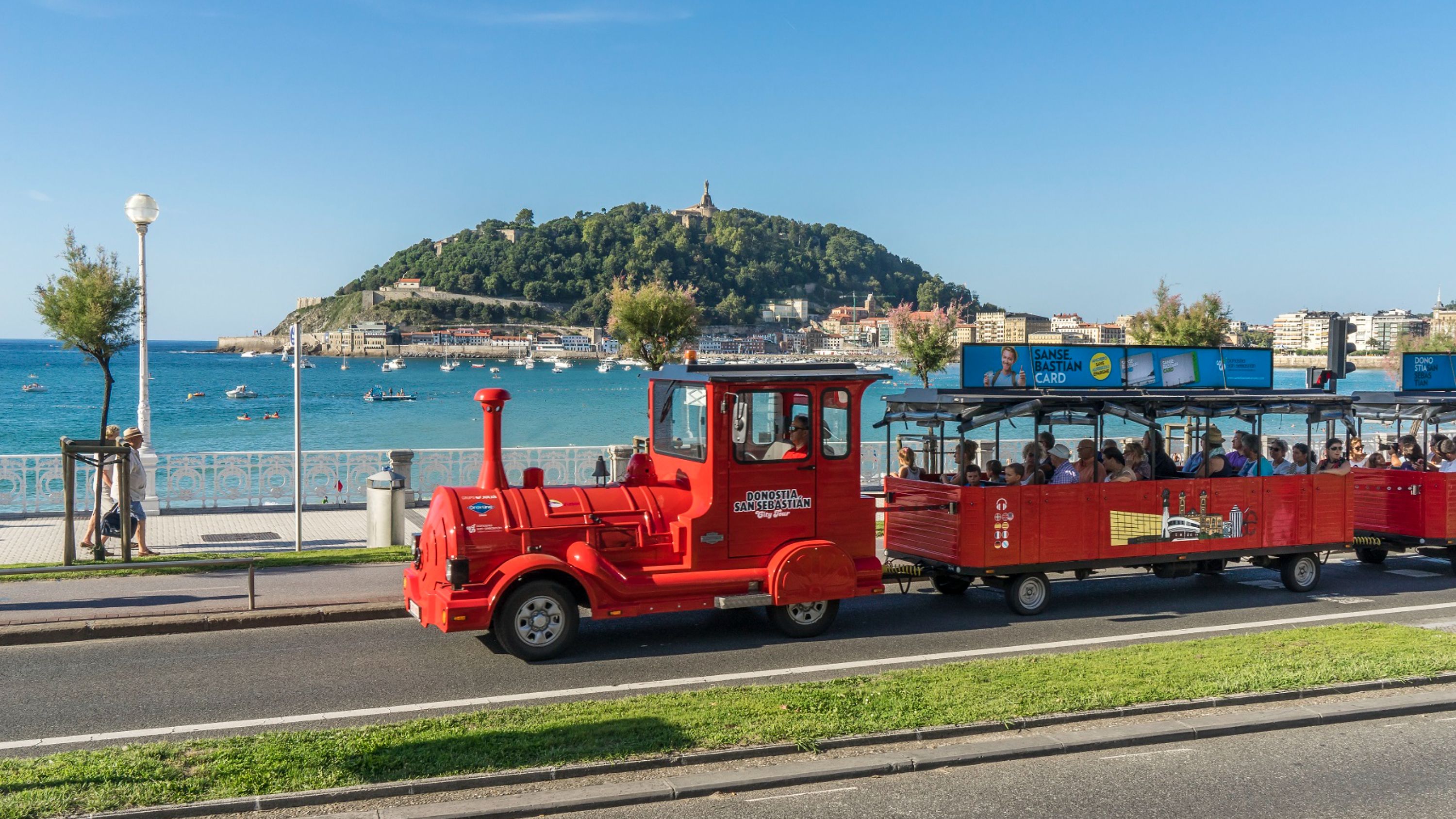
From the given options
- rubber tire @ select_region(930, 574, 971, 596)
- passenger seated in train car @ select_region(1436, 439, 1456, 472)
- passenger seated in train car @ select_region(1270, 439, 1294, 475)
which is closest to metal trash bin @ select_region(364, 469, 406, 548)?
rubber tire @ select_region(930, 574, 971, 596)

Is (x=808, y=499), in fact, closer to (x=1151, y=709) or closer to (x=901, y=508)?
(x=901, y=508)

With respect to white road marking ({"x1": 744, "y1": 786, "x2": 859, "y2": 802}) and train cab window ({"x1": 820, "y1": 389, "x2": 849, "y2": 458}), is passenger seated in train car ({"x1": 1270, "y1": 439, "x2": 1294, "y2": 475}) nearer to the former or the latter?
train cab window ({"x1": 820, "y1": 389, "x2": 849, "y2": 458})

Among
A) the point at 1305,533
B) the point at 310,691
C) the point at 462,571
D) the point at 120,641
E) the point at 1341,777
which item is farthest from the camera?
the point at 1305,533

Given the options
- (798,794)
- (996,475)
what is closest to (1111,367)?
(996,475)

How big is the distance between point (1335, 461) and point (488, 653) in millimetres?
10876

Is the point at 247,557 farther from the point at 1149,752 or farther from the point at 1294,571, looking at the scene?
the point at 1294,571

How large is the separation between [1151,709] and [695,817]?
12.8 feet

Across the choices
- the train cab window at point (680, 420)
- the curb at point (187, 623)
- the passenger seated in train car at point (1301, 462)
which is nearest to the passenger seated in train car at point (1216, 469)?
the passenger seated in train car at point (1301, 462)

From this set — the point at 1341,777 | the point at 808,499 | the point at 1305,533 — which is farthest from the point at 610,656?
the point at 1305,533

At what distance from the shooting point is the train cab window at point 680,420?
424 inches

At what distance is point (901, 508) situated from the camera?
1222cm

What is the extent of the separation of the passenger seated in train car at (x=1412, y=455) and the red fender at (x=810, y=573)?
374 inches

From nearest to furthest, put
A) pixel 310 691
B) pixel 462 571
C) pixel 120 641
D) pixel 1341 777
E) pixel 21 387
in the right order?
pixel 1341 777
pixel 310 691
pixel 462 571
pixel 120 641
pixel 21 387

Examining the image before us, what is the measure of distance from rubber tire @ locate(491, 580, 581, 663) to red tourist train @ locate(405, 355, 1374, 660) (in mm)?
16
